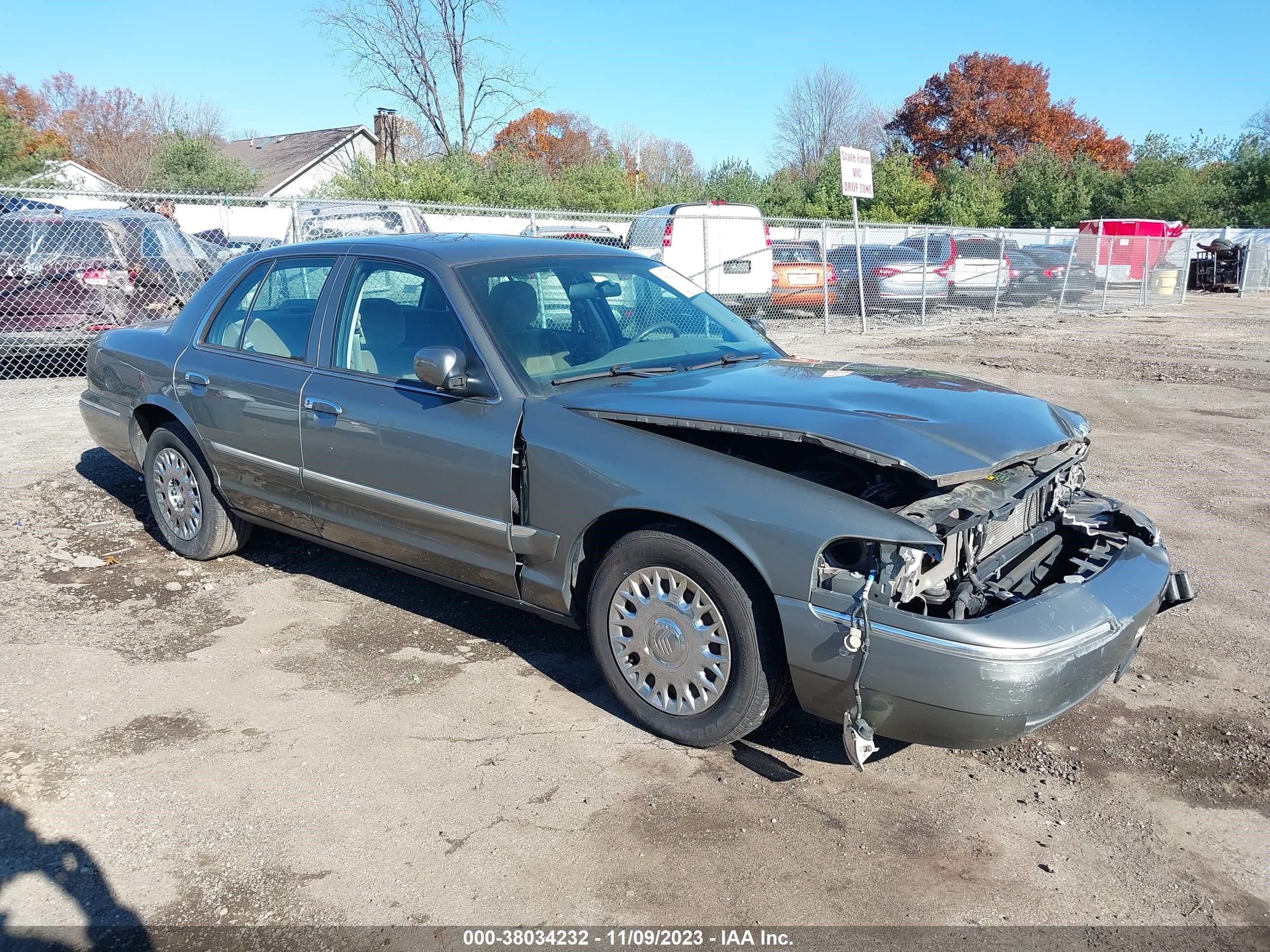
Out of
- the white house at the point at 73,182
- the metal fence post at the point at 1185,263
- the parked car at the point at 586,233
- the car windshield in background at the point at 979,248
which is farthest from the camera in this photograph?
the white house at the point at 73,182

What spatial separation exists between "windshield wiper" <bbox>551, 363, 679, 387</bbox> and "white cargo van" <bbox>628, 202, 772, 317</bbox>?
1128 centimetres

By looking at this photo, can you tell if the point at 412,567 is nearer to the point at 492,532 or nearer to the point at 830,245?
the point at 492,532

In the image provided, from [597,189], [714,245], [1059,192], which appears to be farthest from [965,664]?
[1059,192]

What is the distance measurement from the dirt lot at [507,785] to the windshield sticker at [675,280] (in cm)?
176

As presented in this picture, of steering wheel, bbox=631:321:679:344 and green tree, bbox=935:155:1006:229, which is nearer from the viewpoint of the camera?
steering wheel, bbox=631:321:679:344

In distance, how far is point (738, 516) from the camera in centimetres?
321

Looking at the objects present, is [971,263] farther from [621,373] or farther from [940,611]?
[940,611]

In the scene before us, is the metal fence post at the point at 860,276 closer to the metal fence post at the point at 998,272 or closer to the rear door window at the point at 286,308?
the metal fence post at the point at 998,272

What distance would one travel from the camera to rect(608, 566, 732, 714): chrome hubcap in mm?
3367

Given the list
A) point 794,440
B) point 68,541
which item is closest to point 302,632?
point 68,541

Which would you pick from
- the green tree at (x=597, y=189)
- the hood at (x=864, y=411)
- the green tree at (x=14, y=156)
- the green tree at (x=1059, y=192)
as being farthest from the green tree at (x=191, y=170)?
the hood at (x=864, y=411)

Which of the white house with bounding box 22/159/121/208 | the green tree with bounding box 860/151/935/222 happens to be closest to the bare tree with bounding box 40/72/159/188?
the white house with bounding box 22/159/121/208

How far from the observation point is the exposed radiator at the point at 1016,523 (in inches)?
137

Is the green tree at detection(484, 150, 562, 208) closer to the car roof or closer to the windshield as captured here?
the car roof
